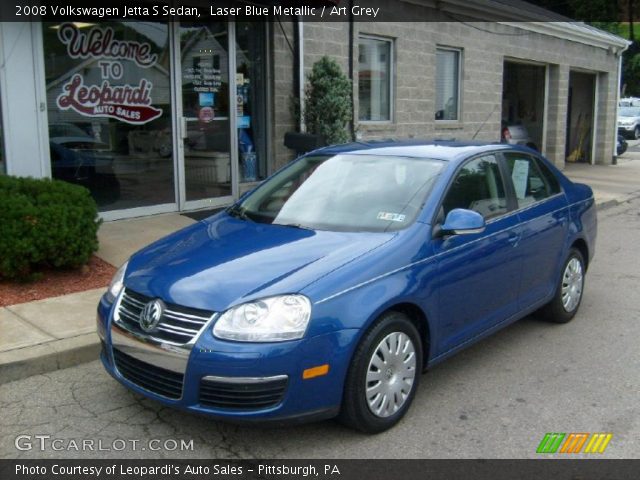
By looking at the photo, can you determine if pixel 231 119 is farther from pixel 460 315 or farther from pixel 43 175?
pixel 460 315

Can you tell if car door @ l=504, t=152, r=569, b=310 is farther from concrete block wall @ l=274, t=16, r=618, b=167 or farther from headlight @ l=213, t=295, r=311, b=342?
concrete block wall @ l=274, t=16, r=618, b=167

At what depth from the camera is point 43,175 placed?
8.01 metres

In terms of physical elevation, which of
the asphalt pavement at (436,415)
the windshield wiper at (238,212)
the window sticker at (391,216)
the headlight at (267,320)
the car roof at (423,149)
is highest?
the car roof at (423,149)

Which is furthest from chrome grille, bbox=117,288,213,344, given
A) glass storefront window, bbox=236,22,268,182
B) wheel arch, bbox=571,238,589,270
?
glass storefront window, bbox=236,22,268,182

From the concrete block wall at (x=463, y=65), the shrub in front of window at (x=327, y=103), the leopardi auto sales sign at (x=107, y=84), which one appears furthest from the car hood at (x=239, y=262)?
the shrub in front of window at (x=327, y=103)

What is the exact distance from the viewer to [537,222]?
5262mm

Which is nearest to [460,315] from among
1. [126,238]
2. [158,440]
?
[158,440]

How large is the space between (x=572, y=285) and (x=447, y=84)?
9.03m

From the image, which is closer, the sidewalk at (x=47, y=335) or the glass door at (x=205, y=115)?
the sidewalk at (x=47, y=335)

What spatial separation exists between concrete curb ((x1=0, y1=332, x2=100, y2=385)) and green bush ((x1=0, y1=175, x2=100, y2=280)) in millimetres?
1382

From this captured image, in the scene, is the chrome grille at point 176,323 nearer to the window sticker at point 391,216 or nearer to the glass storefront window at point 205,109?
the window sticker at point 391,216

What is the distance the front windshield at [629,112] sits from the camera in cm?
3600

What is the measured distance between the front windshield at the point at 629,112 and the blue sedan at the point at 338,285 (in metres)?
34.1

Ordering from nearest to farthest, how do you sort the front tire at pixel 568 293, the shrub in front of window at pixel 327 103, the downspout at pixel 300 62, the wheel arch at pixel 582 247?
the front tire at pixel 568 293, the wheel arch at pixel 582 247, the shrub in front of window at pixel 327 103, the downspout at pixel 300 62
